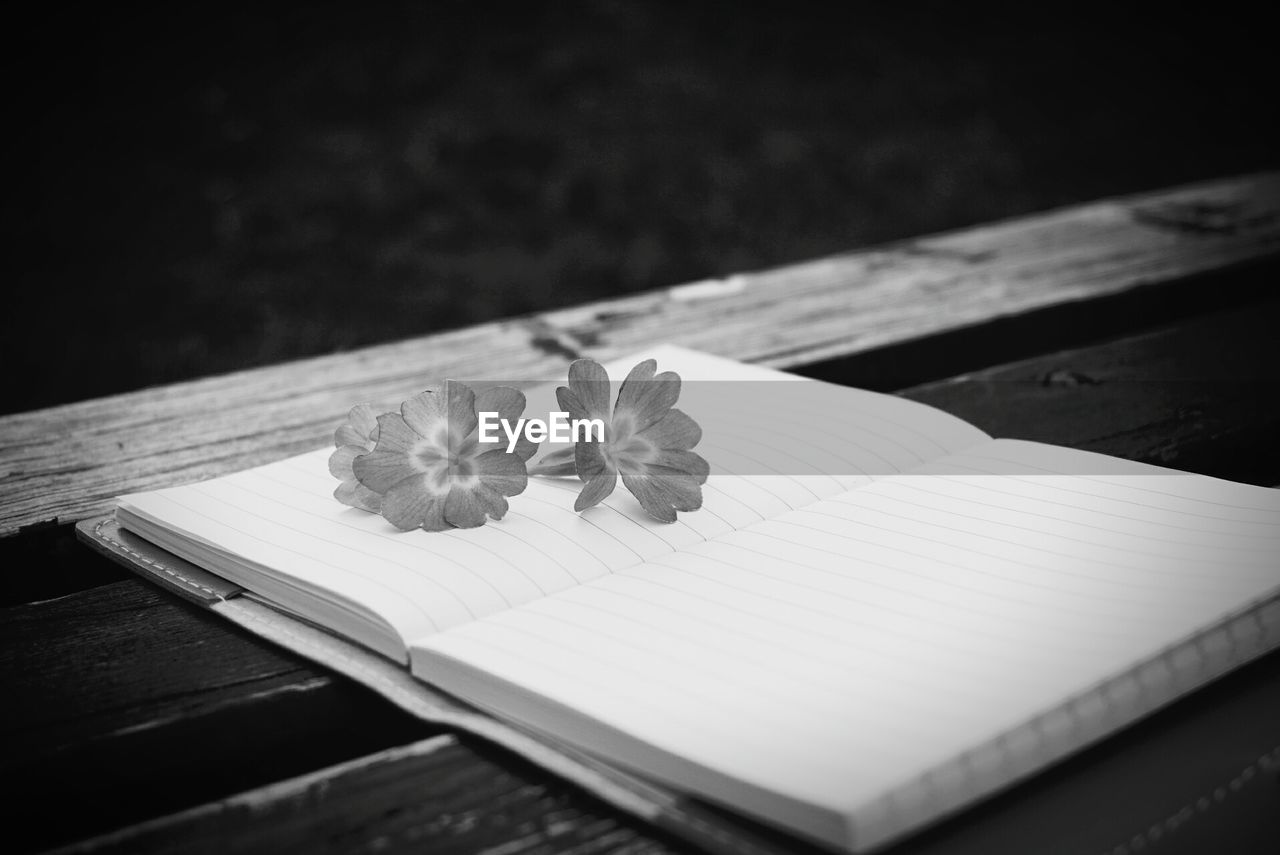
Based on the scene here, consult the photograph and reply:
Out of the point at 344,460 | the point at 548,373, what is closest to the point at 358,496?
the point at 344,460

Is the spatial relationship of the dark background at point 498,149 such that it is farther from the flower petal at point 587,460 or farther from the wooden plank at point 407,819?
the wooden plank at point 407,819

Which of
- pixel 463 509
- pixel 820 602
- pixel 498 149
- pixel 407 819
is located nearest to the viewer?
pixel 407 819

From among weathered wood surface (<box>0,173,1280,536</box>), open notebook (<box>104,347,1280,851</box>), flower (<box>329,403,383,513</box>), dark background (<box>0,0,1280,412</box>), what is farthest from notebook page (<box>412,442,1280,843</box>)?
dark background (<box>0,0,1280,412</box>)

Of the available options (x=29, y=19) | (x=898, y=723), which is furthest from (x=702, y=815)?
(x=29, y=19)

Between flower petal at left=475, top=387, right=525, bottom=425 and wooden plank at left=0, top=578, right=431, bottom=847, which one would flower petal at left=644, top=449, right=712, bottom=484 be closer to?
flower petal at left=475, top=387, right=525, bottom=425

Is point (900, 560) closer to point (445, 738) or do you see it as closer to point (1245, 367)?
point (445, 738)

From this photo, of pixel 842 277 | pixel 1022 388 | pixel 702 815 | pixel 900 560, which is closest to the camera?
pixel 702 815

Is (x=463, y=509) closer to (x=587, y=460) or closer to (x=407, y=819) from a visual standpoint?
(x=587, y=460)
